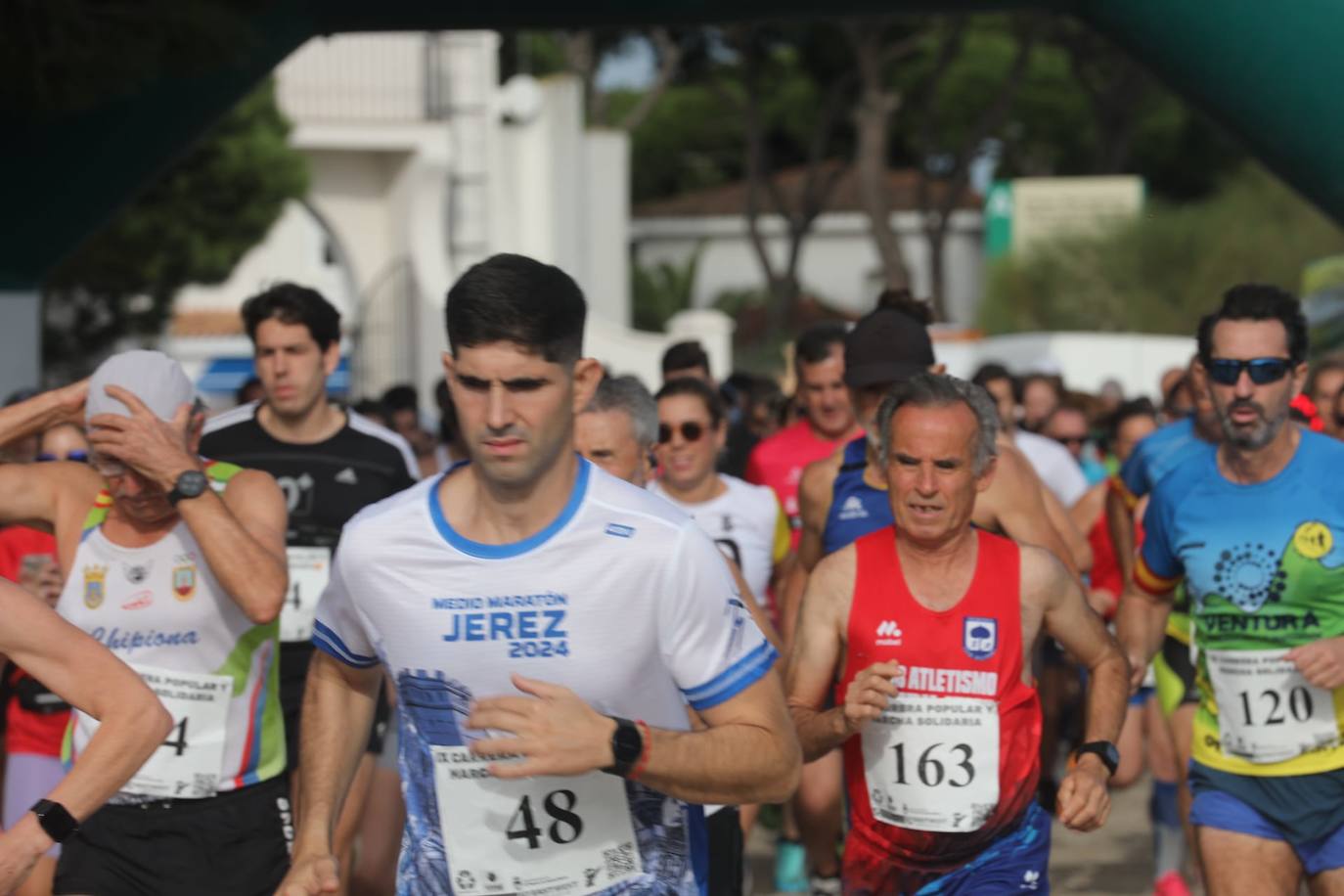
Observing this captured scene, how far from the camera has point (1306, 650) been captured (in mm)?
5496

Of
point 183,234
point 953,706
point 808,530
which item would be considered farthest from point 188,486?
point 183,234

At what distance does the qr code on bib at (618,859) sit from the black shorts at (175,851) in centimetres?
191

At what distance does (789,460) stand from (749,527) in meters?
1.28

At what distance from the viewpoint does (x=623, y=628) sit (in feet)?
12.1

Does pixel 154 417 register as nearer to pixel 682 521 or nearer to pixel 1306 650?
pixel 682 521

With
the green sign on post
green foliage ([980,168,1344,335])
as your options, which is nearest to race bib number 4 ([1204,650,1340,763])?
green foliage ([980,168,1344,335])

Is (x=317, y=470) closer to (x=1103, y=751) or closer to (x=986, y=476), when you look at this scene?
(x=986, y=476)

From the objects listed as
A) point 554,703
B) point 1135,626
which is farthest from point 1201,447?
point 554,703

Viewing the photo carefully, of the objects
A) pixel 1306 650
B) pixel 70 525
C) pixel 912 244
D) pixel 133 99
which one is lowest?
pixel 1306 650

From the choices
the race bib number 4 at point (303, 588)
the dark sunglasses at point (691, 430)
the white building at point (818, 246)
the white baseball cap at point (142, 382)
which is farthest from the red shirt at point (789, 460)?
the white building at point (818, 246)

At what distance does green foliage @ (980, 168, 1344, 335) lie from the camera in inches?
1629

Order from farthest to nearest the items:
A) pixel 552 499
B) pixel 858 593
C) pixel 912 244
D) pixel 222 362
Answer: pixel 912 244 → pixel 222 362 → pixel 858 593 → pixel 552 499

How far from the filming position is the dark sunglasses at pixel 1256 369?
575 centimetres

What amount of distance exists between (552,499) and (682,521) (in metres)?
0.24
